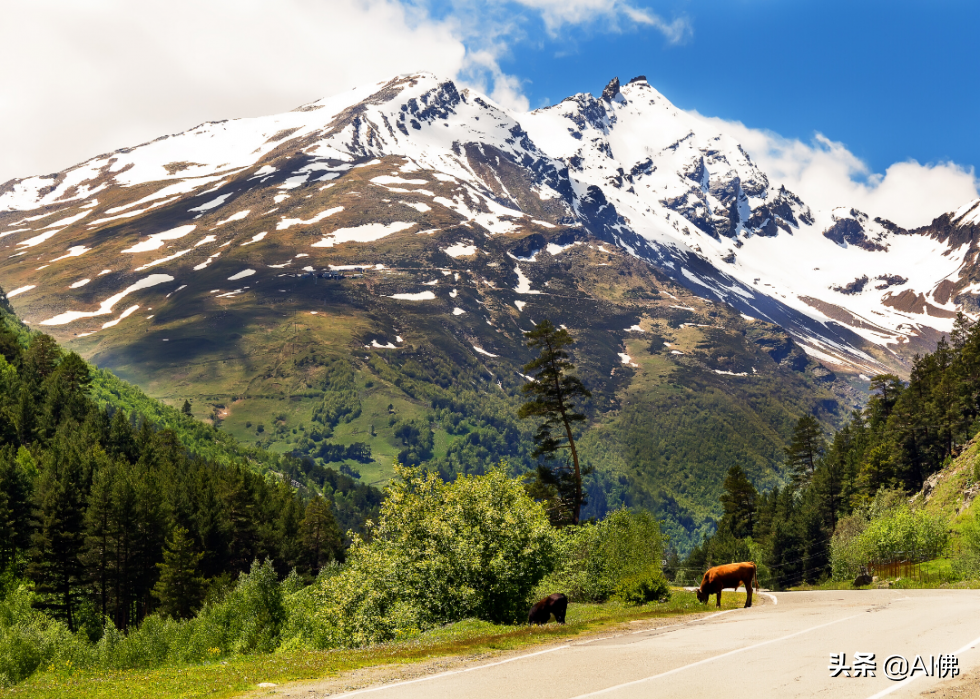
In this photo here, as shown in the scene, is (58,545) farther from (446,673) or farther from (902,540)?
(902,540)

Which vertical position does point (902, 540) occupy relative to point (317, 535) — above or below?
below

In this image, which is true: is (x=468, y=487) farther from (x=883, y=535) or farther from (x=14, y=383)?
(x=14, y=383)

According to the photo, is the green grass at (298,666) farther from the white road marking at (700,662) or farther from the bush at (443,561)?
the white road marking at (700,662)

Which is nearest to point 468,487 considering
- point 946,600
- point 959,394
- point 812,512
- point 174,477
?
point 946,600

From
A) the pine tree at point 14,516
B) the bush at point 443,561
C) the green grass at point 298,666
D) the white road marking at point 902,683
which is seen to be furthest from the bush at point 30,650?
the white road marking at point 902,683

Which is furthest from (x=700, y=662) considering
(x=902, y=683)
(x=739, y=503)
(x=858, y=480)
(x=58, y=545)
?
(x=739, y=503)

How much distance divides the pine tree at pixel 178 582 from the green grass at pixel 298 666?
57052mm

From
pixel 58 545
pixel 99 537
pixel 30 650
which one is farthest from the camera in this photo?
pixel 99 537

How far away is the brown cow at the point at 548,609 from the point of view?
3164cm

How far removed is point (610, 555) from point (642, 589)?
4.70 meters

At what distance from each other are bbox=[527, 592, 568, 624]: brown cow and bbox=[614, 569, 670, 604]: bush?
11299mm

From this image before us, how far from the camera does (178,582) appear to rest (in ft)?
259

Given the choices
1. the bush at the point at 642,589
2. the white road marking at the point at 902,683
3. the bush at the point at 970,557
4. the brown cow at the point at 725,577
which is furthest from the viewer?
the bush at the point at 970,557

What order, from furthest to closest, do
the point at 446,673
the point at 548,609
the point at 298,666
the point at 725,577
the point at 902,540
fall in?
the point at 902,540, the point at 725,577, the point at 548,609, the point at 298,666, the point at 446,673
